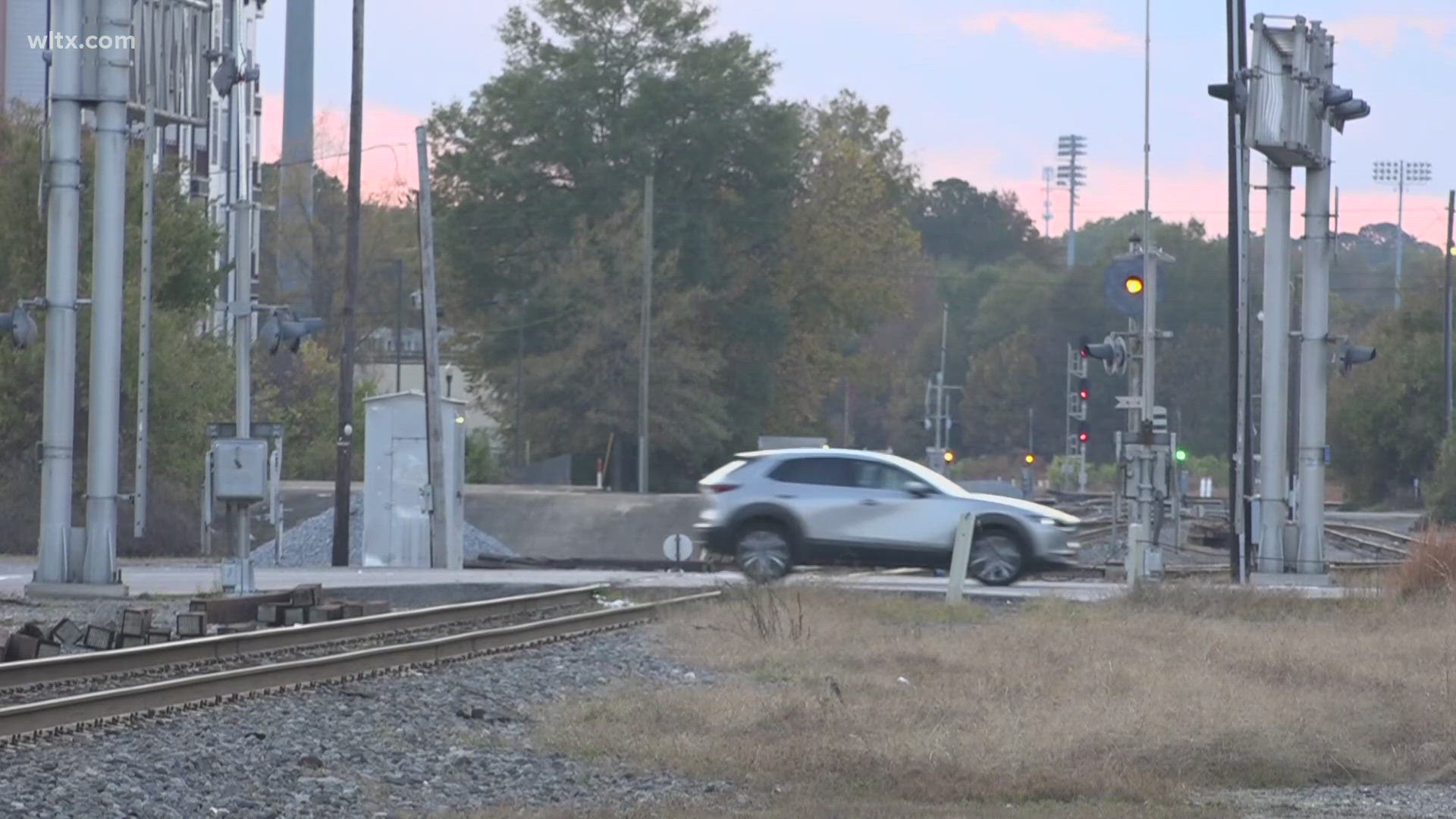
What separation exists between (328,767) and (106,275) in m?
13.0

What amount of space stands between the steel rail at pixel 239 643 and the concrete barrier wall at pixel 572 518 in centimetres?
2261

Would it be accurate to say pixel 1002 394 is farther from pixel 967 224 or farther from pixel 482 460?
pixel 482 460

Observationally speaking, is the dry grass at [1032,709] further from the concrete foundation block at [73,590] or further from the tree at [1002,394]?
the tree at [1002,394]

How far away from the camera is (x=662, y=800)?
10.5 meters

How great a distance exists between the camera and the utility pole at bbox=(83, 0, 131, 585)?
23.0 metres

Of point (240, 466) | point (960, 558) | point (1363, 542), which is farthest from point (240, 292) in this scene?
point (1363, 542)

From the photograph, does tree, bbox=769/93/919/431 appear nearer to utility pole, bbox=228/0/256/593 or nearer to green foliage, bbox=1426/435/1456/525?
green foliage, bbox=1426/435/1456/525

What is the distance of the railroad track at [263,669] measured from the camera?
12.1 metres

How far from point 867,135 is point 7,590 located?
211 feet

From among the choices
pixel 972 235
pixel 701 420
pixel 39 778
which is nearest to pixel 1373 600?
pixel 39 778

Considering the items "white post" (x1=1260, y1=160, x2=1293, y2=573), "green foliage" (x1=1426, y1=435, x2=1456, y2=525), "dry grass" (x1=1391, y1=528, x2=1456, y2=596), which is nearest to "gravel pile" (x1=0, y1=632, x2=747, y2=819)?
"dry grass" (x1=1391, y1=528, x2=1456, y2=596)

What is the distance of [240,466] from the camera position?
21.8 metres

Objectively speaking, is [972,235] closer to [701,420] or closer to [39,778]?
[701,420]

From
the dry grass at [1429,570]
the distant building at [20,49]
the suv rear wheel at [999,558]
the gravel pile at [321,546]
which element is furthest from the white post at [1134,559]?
the distant building at [20,49]
